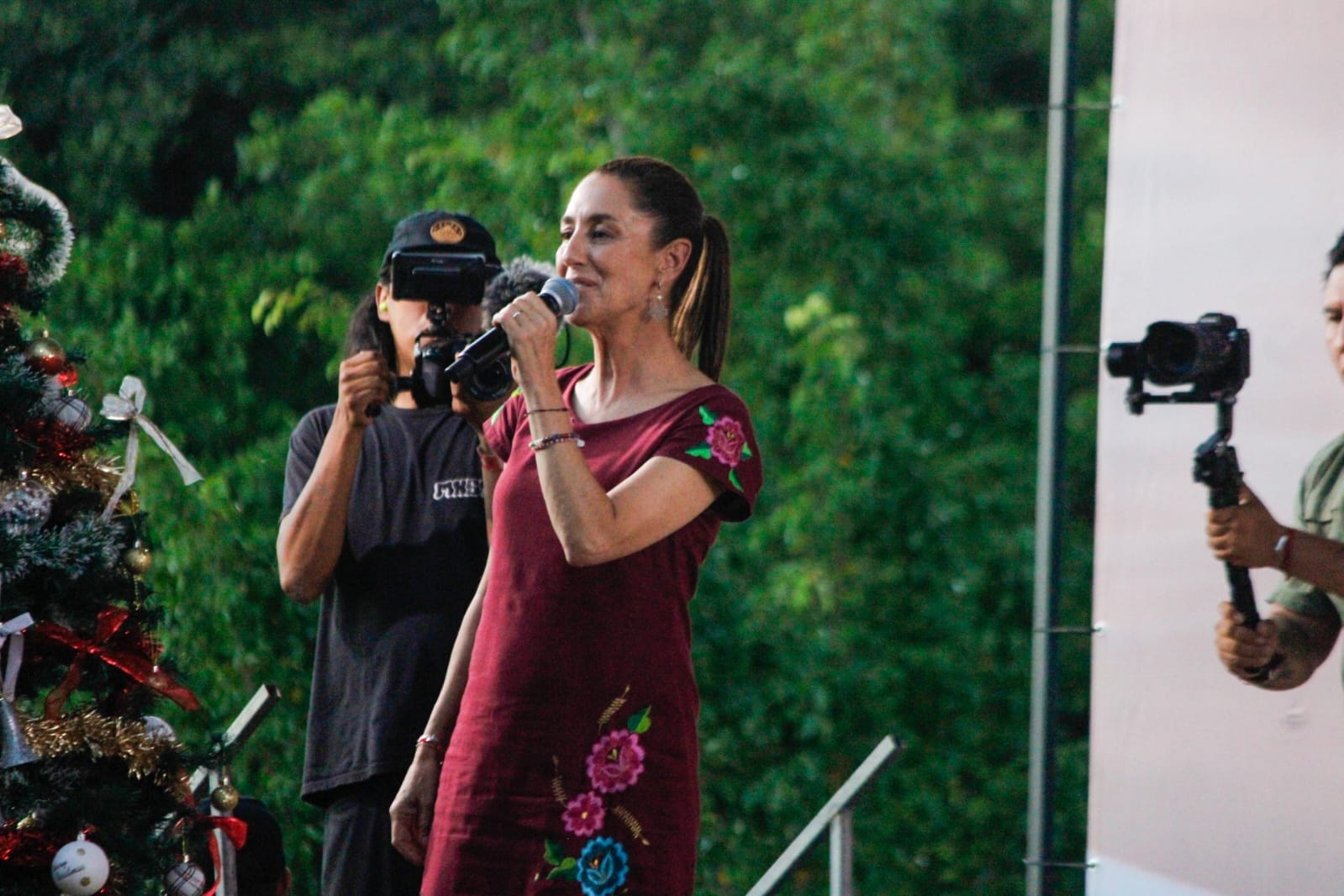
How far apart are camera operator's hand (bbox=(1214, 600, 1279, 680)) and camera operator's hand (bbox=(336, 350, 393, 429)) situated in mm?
1201

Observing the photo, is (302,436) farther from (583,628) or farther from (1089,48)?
(1089,48)

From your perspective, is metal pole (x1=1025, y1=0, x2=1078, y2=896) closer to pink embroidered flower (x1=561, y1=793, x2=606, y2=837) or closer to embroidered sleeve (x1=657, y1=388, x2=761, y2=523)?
embroidered sleeve (x1=657, y1=388, x2=761, y2=523)

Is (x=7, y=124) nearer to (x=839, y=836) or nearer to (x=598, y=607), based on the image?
(x=598, y=607)

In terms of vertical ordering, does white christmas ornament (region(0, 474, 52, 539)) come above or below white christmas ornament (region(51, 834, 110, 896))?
above

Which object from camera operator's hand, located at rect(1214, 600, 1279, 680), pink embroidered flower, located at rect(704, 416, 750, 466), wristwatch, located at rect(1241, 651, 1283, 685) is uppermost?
pink embroidered flower, located at rect(704, 416, 750, 466)

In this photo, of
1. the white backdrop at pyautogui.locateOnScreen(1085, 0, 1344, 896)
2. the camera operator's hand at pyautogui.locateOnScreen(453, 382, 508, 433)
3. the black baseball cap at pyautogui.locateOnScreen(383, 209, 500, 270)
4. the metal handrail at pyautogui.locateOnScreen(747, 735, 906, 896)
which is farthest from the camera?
the metal handrail at pyautogui.locateOnScreen(747, 735, 906, 896)

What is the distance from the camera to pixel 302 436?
9.82 feet

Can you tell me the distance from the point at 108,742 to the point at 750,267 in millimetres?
5510

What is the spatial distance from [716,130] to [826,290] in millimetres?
737

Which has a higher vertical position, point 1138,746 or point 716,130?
point 716,130

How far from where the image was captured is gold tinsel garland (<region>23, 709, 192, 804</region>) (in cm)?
254

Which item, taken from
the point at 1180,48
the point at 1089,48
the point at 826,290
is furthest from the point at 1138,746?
the point at 1089,48

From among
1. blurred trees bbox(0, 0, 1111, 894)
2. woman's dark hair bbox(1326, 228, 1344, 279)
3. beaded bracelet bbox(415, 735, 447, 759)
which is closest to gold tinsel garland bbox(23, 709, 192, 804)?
beaded bracelet bbox(415, 735, 447, 759)

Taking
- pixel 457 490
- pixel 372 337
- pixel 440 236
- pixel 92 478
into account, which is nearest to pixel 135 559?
pixel 92 478
